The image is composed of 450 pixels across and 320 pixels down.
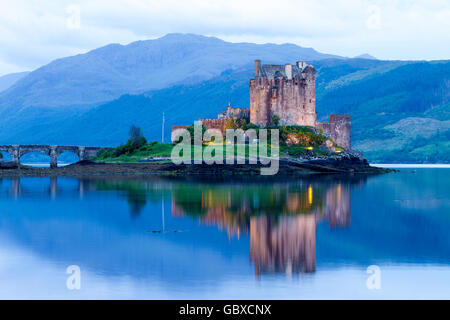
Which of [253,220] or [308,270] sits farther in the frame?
[253,220]

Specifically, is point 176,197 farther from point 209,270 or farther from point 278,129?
point 278,129

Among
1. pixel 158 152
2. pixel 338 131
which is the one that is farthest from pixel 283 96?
pixel 158 152

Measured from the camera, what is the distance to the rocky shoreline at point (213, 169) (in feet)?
243

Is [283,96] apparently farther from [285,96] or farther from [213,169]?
[213,169]

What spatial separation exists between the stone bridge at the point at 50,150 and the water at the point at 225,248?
57.3 m

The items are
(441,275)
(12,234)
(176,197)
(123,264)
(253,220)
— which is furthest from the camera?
(176,197)

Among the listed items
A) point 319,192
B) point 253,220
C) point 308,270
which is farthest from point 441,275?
point 319,192

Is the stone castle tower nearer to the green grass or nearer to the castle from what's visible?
the castle

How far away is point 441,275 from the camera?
1719 centimetres

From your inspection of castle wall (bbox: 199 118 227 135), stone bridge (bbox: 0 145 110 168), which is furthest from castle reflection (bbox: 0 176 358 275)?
stone bridge (bbox: 0 145 110 168)

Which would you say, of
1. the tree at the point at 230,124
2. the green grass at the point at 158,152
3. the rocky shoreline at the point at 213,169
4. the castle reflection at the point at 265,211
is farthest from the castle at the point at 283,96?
the castle reflection at the point at 265,211

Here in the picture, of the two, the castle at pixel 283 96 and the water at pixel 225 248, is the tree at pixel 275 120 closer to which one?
the castle at pixel 283 96
